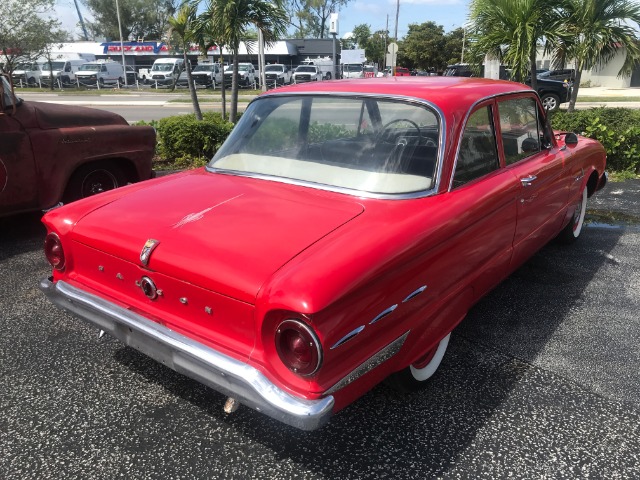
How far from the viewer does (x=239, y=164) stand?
3.28m

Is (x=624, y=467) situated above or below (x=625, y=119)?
below

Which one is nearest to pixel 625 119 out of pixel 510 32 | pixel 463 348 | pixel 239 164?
pixel 510 32

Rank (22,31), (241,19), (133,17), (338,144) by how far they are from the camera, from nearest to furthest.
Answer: (338,144), (241,19), (22,31), (133,17)

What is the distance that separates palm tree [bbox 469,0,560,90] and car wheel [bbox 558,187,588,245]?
4.57 meters

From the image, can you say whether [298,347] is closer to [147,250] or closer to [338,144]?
[147,250]

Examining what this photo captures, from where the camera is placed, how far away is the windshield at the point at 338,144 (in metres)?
2.80

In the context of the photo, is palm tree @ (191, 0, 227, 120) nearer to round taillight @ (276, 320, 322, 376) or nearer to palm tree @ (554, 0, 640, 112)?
palm tree @ (554, 0, 640, 112)

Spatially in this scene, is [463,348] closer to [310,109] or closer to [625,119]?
[310,109]

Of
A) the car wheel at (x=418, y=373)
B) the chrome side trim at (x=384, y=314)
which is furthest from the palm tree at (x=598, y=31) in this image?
the chrome side trim at (x=384, y=314)

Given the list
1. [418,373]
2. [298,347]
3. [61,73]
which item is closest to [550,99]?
[418,373]

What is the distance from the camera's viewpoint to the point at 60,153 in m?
5.07

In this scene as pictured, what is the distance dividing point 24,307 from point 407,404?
112 inches

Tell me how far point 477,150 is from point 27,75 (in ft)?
129

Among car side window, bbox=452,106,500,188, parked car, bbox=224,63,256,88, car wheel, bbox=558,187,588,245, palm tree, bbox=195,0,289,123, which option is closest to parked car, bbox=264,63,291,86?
parked car, bbox=224,63,256,88
